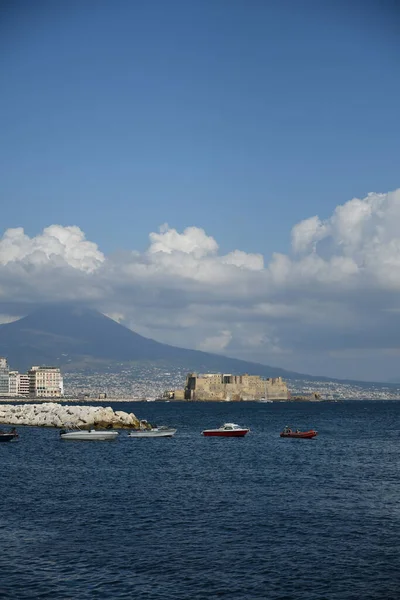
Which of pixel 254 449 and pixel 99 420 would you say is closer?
pixel 254 449

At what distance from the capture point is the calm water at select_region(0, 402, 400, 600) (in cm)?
2503

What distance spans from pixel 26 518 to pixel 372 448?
46874 millimetres

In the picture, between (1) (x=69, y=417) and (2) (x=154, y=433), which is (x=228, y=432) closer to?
(2) (x=154, y=433)

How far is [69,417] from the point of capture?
10588 cm

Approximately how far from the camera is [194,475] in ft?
171

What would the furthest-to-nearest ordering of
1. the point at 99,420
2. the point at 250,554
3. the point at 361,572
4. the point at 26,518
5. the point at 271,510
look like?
the point at 99,420 → the point at 271,510 → the point at 26,518 → the point at 250,554 → the point at 361,572

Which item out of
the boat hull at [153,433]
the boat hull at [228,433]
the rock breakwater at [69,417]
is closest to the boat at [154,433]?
the boat hull at [153,433]

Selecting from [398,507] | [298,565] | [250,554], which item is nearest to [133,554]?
[250,554]

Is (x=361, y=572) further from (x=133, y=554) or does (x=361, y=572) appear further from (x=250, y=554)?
(x=133, y=554)

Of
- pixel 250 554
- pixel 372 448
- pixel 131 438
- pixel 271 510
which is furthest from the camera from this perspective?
pixel 131 438

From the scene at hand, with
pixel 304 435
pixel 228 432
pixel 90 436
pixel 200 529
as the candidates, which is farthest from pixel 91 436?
pixel 200 529

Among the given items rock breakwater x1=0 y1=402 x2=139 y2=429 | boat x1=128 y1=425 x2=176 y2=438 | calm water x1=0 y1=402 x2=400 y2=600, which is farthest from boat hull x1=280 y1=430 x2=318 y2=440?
rock breakwater x1=0 y1=402 x2=139 y2=429

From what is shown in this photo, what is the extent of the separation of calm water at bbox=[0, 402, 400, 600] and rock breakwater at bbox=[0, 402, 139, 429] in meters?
38.7

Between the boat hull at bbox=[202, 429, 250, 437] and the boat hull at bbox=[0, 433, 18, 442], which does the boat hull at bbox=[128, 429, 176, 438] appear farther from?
the boat hull at bbox=[0, 433, 18, 442]
